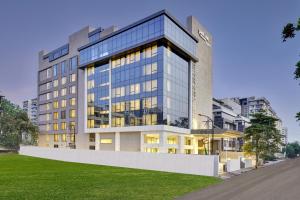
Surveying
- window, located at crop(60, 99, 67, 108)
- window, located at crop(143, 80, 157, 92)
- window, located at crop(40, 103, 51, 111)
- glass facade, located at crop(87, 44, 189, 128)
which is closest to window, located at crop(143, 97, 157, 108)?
glass facade, located at crop(87, 44, 189, 128)

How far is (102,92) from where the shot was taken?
68438 millimetres

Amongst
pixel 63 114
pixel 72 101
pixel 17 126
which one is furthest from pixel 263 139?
pixel 17 126

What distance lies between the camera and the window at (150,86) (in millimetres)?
57656


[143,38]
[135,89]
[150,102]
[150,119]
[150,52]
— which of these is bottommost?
[150,119]

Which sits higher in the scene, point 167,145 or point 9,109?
point 9,109

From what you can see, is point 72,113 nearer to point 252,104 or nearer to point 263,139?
point 263,139

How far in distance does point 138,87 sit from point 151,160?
25.2m

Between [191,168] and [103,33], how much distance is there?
48.5 m

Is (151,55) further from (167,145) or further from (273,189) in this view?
(273,189)

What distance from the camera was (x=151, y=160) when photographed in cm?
3784

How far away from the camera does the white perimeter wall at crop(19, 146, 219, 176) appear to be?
107ft

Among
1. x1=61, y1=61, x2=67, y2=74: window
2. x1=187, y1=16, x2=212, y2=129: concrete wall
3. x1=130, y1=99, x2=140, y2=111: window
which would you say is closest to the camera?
x1=130, y1=99, x2=140, y2=111: window

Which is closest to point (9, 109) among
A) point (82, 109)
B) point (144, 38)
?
point (82, 109)

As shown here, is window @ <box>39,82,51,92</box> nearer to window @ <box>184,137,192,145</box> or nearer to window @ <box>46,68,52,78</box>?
window @ <box>46,68,52,78</box>
